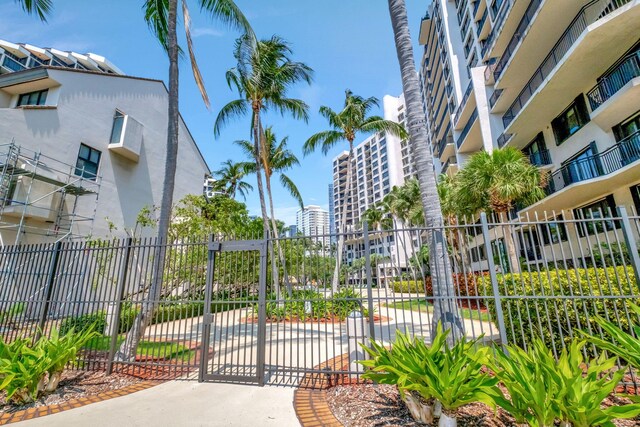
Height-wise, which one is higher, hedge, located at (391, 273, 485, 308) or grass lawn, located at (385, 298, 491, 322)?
hedge, located at (391, 273, 485, 308)

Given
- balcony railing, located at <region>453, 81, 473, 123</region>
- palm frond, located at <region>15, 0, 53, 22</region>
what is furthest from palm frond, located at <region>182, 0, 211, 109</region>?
balcony railing, located at <region>453, 81, 473, 123</region>

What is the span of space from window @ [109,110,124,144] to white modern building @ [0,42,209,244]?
46 mm

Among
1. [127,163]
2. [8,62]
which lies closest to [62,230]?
[127,163]

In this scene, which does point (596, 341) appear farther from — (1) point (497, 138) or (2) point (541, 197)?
(1) point (497, 138)

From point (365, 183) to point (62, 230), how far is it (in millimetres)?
77977

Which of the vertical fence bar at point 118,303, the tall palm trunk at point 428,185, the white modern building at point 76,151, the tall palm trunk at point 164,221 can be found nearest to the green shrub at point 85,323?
the vertical fence bar at point 118,303

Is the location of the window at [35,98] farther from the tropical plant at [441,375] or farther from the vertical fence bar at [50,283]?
the tropical plant at [441,375]

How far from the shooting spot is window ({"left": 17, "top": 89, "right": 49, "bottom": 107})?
13461mm

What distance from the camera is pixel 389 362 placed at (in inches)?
142

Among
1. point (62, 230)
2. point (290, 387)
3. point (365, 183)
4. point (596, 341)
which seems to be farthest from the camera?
point (365, 183)

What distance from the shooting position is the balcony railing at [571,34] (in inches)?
457

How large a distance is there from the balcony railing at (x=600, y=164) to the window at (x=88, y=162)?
74.5 feet

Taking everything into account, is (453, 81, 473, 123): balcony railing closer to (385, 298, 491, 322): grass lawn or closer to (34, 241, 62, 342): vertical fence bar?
(385, 298, 491, 322): grass lawn

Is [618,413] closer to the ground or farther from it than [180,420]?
farther from it
